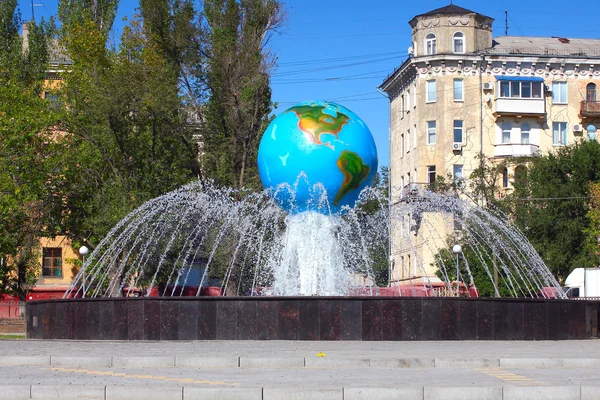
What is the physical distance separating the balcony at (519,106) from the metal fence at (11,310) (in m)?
26.5

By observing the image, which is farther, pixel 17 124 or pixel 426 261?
pixel 426 261

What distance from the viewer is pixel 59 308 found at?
1803 centimetres

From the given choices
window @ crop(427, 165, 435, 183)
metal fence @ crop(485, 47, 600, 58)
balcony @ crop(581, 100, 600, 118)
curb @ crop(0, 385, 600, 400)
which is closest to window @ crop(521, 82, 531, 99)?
metal fence @ crop(485, 47, 600, 58)

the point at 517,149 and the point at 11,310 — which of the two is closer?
the point at 11,310

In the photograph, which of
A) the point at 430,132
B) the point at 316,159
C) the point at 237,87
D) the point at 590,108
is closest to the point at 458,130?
the point at 430,132

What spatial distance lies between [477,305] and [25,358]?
756 centimetres

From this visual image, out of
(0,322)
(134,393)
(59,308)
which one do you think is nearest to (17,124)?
(0,322)

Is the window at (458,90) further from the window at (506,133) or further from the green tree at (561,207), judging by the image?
the green tree at (561,207)

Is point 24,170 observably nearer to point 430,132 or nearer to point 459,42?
point 430,132

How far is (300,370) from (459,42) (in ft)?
135

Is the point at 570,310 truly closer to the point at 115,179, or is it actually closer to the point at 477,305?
the point at 477,305

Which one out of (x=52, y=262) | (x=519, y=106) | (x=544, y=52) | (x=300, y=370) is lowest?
(x=300, y=370)

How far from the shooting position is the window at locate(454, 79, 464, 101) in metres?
51.5

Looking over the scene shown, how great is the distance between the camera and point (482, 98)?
51.4 meters
